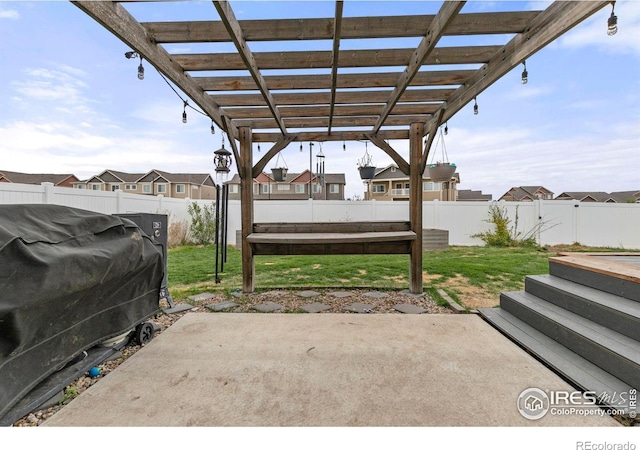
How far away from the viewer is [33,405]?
4.97 feet

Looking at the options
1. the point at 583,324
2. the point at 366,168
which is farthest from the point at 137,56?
the point at 583,324

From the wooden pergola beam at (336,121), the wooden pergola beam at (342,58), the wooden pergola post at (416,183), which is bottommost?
the wooden pergola post at (416,183)

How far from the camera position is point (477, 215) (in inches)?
370

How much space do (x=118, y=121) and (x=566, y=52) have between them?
13.0 m

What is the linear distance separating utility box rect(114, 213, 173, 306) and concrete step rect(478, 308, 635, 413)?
11.4 feet

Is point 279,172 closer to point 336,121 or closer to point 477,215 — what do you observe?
A: point 336,121

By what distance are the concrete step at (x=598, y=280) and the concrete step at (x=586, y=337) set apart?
0.33 meters

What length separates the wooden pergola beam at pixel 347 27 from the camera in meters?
2.12

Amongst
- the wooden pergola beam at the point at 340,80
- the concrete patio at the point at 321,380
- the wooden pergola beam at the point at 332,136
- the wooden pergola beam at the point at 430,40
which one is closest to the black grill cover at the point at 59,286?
the concrete patio at the point at 321,380

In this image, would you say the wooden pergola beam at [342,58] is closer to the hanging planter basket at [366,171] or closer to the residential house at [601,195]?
the hanging planter basket at [366,171]

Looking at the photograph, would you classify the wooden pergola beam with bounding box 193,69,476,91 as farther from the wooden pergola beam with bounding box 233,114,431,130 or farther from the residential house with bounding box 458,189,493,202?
the residential house with bounding box 458,189,493,202

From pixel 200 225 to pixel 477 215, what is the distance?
360 inches

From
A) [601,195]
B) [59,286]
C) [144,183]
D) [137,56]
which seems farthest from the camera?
[601,195]
